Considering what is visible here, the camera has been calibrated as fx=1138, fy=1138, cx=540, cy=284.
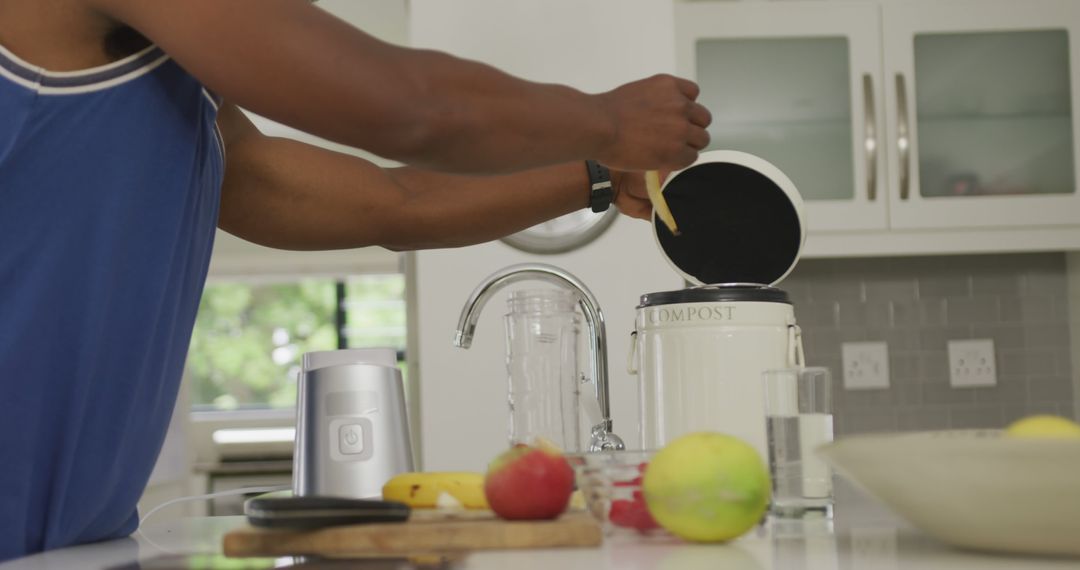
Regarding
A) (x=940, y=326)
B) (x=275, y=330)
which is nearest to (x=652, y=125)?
(x=940, y=326)

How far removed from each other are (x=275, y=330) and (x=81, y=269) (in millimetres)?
7104

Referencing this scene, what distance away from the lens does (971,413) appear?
3039 mm

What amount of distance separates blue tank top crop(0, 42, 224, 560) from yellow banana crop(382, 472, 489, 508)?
0.86 feet

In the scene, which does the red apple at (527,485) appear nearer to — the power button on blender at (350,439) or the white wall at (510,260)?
the power button on blender at (350,439)

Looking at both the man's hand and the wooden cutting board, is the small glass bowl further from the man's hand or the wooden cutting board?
the man's hand

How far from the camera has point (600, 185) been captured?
1.41 meters

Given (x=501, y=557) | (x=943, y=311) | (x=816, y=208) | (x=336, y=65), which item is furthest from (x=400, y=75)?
(x=943, y=311)

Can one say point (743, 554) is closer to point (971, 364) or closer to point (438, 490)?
point (438, 490)

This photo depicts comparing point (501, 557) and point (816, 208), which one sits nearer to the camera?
point (501, 557)

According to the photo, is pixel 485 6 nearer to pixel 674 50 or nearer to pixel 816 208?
pixel 674 50

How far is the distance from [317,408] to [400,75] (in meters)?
0.60

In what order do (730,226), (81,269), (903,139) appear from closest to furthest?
(81,269), (730,226), (903,139)

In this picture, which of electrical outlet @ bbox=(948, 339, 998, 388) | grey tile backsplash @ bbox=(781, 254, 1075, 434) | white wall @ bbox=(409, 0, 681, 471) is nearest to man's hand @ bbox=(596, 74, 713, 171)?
white wall @ bbox=(409, 0, 681, 471)

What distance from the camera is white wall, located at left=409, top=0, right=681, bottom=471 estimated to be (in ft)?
8.21
